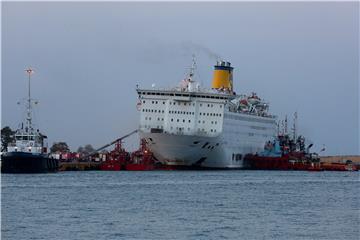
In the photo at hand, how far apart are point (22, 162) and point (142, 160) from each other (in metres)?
13.3

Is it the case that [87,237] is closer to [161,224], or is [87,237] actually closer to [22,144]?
[161,224]

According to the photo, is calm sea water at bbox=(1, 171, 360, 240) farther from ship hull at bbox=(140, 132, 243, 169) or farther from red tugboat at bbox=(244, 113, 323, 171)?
red tugboat at bbox=(244, 113, 323, 171)

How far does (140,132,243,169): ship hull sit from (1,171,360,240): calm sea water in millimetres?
18596

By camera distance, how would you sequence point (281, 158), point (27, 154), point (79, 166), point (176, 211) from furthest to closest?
point (281, 158) < point (79, 166) < point (27, 154) < point (176, 211)

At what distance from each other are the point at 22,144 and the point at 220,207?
33056 millimetres

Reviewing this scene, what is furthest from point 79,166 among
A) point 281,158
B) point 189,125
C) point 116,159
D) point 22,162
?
point 281,158

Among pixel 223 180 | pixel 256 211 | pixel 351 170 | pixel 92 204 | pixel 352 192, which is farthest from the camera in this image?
pixel 351 170

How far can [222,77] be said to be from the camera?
100875 mm

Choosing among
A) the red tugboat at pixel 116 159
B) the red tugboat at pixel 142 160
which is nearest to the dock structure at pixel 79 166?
the red tugboat at pixel 116 159

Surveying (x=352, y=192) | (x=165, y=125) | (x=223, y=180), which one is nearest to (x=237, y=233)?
(x=352, y=192)

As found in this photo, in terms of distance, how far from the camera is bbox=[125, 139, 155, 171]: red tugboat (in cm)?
8212

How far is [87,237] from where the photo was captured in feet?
107

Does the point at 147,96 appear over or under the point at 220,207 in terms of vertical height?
over

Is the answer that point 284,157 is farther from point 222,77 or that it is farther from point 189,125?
point 189,125
